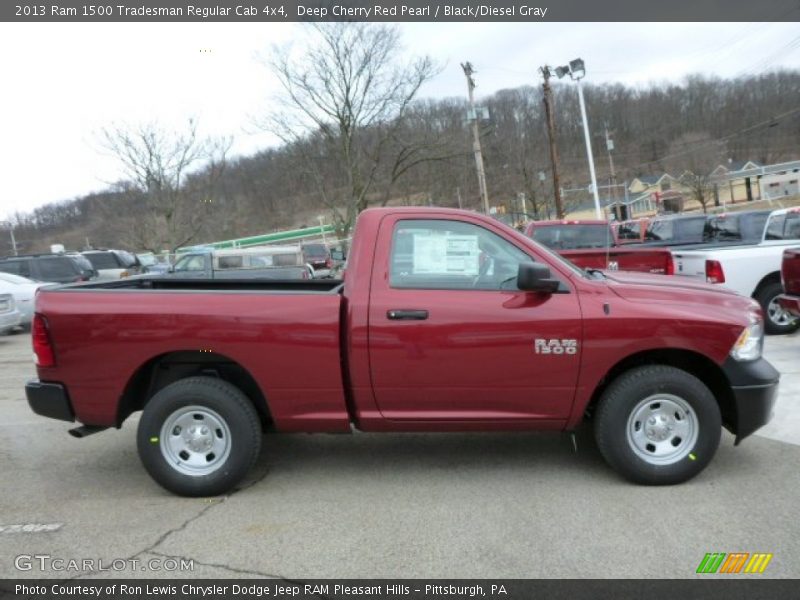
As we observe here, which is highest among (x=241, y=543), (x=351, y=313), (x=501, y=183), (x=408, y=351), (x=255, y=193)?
(x=255, y=193)

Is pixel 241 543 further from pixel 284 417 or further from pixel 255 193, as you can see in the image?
pixel 255 193

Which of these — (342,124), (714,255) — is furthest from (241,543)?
(342,124)

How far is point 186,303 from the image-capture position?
157 inches

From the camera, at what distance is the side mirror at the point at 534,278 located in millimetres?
3748

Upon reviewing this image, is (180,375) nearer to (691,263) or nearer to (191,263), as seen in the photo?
(691,263)

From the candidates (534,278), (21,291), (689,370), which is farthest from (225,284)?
(21,291)

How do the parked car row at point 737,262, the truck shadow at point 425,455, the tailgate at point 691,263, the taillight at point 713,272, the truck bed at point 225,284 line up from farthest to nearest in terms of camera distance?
1. the parked car row at point 737,262
2. the tailgate at point 691,263
3. the taillight at point 713,272
4. the truck bed at point 225,284
5. the truck shadow at point 425,455

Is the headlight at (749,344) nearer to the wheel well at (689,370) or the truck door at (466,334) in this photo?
the wheel well at (689,370)

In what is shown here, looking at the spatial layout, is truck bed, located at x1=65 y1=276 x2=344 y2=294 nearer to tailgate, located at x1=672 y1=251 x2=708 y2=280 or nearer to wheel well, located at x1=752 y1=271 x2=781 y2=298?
tailgate, located at x1=672 y1=251 x2=708 y2=280

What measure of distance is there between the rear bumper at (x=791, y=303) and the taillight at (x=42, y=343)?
7532 mm

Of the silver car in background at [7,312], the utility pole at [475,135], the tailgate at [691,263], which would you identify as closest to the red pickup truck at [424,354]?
the tailgate at [691,263]

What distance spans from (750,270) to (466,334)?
6.42 m

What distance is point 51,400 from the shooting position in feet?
13.5
